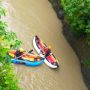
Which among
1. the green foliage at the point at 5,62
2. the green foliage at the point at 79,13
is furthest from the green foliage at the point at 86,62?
the green foliage at the point at 5,62

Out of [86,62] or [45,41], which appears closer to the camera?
[86,62]

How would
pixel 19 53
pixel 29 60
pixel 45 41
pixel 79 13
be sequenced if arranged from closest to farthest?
pixel 19 53, pixel 29 60, pixel 79 13, pixel 45 41

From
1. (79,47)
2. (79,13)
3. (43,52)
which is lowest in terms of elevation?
(79,47)

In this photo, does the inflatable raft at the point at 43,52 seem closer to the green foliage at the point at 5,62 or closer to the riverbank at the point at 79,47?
the riverbank at the point at 79,47

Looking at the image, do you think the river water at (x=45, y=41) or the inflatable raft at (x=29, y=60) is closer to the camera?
the river water at (x=45, y=41)

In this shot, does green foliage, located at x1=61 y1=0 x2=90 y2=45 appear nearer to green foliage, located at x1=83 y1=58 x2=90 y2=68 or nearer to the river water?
green foliage, located at x1=83 y1=58 x2=90 y2=68

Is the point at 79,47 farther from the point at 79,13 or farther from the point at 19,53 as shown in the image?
the point at 19,53

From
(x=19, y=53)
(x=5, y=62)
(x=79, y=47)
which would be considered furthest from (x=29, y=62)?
(x=5, y=62)
